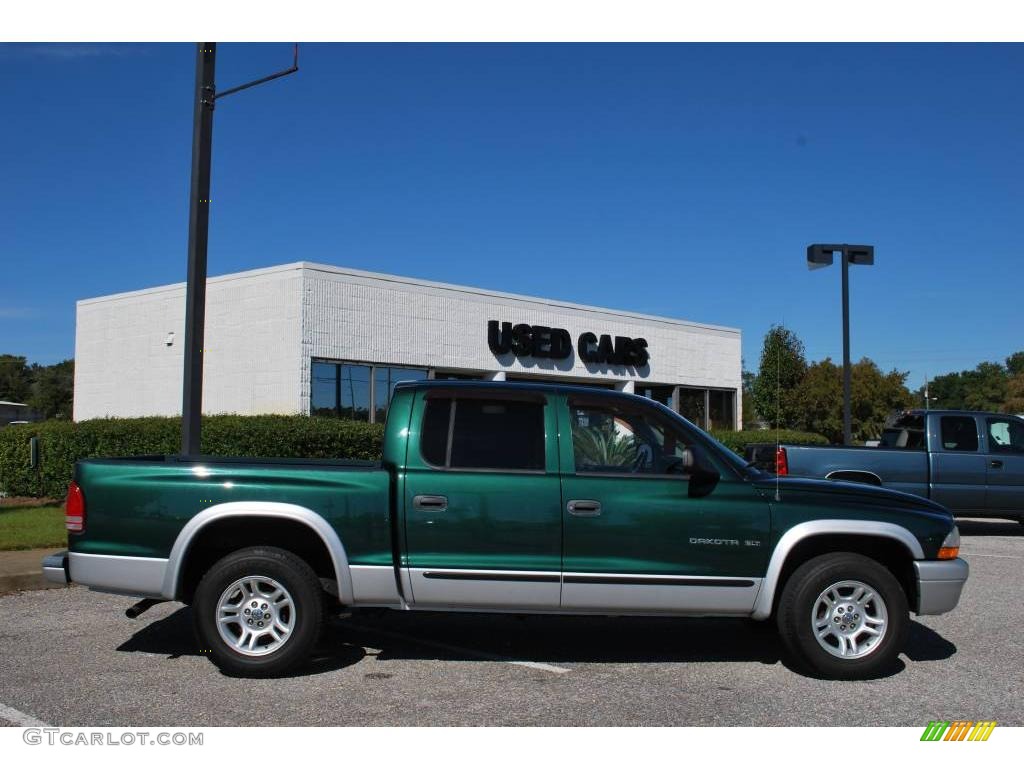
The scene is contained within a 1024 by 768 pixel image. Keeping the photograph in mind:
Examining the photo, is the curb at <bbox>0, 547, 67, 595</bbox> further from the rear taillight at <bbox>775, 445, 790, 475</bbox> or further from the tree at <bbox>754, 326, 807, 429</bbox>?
the tree at <bbox>754, 326, 807, 429</bbox>

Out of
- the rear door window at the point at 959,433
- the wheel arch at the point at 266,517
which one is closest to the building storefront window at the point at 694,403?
the rear door window at the point at 959,433

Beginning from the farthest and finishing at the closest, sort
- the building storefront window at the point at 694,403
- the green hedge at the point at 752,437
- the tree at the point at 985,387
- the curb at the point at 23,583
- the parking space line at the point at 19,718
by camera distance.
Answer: the tree at the point at 985,387, the building storefront window at the point at 694,403, the green hedge at the point at 752,437, the curb at the point at 23,583, the parking space line at the point at 19,718

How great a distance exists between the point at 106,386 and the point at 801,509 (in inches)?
Result: 804

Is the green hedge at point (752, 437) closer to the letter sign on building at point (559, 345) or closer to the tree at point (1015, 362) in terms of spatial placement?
the letter sign on building at point (559, 345)

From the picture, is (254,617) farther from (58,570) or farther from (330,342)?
(330,342)

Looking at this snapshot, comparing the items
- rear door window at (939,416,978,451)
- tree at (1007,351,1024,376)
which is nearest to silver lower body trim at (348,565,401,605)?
rear door window at (939,416,978,451)

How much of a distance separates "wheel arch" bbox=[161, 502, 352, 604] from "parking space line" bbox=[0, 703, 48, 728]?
1069 millimetres

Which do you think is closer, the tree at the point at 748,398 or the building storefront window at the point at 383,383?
the building storefront window at the point at 383,383

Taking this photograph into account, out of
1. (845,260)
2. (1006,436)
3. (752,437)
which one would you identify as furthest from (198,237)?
(752,437)

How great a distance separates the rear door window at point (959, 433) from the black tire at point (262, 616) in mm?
10539

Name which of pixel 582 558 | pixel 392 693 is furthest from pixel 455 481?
pixel 392 693

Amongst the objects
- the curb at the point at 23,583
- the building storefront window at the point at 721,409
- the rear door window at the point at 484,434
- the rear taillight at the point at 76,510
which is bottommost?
the curb at the point at 23,583

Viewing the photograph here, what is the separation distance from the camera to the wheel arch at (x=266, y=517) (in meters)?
5.95

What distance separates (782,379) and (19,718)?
98.7 ft
